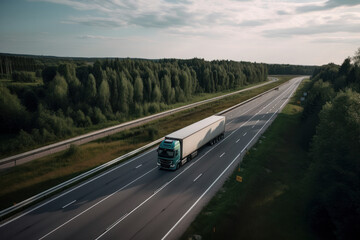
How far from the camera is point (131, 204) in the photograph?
1973 cm

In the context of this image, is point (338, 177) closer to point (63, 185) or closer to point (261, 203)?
point (261, 203)

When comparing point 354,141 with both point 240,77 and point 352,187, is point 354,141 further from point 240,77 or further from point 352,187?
point 240,77

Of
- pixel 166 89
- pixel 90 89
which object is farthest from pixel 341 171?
pixel 166 89

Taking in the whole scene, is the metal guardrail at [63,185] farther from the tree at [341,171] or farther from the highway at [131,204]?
the tree at [341,171]

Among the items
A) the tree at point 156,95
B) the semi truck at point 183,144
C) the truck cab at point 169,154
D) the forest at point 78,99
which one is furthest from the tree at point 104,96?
the truck cab at point 169,154

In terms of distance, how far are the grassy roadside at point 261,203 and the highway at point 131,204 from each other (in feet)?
4.41

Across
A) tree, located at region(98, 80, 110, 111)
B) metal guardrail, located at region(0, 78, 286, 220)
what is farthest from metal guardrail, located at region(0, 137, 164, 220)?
tree, located at region(98, 80, 110, 111)

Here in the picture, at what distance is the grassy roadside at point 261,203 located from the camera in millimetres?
16469

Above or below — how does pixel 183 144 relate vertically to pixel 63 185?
above

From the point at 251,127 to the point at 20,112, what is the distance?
4810cm

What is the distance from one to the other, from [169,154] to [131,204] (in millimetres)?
7235

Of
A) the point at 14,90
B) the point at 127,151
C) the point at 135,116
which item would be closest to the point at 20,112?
the point at 14,90

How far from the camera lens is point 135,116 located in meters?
57.9

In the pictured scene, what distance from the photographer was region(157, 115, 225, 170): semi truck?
995 inches
